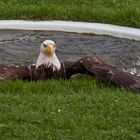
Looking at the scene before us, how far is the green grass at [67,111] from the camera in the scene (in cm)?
584

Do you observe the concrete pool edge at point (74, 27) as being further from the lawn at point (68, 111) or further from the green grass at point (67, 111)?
the green grass at point (67, 111)

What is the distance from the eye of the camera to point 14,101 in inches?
260

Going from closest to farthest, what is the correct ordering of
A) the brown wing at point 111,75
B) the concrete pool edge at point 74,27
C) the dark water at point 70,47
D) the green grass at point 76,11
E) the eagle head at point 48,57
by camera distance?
the brown wing at point 111,75, the eagle head at point 48,57, the dark water at point 70,47, the concrete pool edge at point 74,27, the green grass at point 76,11

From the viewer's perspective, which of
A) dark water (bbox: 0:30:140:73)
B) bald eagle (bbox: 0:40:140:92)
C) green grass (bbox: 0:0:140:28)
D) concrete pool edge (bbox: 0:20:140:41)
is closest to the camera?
bald eagle (bbox: 0:40:140:92)

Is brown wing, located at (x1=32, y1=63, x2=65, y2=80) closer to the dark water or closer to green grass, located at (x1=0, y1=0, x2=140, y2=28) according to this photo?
the dark water

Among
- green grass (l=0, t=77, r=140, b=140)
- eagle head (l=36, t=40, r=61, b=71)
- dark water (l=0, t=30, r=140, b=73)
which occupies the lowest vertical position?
dark water (l=0, t=30, r=140, b=73)

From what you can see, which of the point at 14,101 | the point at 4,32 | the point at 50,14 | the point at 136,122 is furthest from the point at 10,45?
the point at 136,122

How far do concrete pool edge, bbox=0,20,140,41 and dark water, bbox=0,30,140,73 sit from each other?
10cm

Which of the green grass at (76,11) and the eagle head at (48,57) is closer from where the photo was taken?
the eagle head at (48,57)

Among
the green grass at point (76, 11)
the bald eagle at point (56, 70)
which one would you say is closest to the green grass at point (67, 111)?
the bald eagle at point (56, 70)

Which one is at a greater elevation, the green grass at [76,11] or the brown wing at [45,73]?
the green grass at [76,11]

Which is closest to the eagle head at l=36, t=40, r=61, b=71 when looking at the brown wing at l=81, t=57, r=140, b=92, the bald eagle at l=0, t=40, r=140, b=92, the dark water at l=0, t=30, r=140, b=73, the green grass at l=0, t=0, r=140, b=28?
the bald eagle at l=0, t=40, r=140, b=92

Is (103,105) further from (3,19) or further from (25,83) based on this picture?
(3,19)

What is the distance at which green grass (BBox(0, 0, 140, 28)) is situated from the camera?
34.5ft
